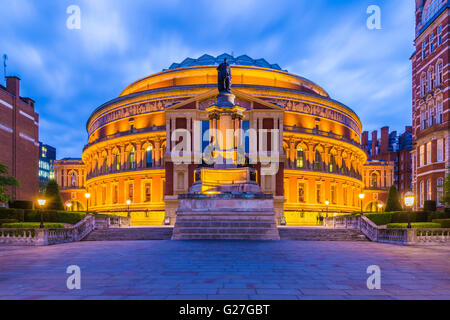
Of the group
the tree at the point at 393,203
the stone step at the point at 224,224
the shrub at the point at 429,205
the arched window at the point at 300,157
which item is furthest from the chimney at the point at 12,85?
the shrub at the point at 429,205

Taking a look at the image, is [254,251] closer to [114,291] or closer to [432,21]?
[114,291]

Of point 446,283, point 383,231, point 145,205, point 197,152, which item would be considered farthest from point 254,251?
point 145,205

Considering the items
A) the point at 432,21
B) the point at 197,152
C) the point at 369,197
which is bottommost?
the point at 369,197

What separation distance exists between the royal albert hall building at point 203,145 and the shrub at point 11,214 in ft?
66.9

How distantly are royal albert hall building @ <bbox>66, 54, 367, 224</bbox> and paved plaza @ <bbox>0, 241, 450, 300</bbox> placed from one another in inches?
1501

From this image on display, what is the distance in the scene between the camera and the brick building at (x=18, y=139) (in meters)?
54.8

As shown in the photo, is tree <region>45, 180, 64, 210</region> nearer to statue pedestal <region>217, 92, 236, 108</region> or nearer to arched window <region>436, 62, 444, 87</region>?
statue pedestal <region>217, 92, 236, 108</region>

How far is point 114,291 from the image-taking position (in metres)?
8.65

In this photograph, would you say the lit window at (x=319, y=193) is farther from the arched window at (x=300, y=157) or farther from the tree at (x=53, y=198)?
the tree at (x=53, y=198)

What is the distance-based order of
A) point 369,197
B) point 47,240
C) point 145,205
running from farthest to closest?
point 369,197
point 145,205
point 47,240

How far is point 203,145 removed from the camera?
55000 mm

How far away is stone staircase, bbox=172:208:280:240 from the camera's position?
2467 cm

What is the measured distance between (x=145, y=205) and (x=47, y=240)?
36021 millimetres
